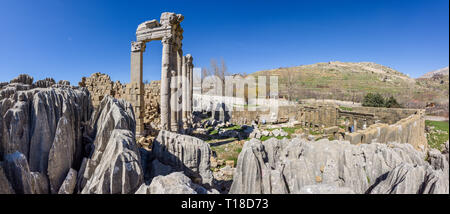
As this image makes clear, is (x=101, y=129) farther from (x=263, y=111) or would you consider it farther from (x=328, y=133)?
(x=263, y=111)

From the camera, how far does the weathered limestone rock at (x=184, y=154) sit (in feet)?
12.1

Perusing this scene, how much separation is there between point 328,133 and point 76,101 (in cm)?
1333

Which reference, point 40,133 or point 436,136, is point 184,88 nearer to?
point 40,133

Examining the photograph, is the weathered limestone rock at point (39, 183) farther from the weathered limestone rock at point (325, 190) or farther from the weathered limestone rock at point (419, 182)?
the weathered limestone rock at point (419, 182)

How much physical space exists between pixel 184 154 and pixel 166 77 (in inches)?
278

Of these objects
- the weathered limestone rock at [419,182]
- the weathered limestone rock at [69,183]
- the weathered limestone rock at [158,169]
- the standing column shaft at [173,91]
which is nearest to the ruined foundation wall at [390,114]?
the weathered limestone rock at [419,182]

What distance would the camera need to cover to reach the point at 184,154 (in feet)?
12.4

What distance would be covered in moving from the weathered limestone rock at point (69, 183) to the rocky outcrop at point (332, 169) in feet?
7.05

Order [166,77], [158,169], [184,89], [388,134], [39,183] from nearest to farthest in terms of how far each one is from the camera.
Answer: [39,183] < [158,169] < [388,134] < [166,77] < [184,89]

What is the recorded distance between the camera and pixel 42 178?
2107 mm

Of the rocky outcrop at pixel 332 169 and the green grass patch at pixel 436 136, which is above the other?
the rocky outcrop at pixel 332 169

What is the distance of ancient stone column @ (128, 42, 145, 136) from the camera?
9430 millimetres

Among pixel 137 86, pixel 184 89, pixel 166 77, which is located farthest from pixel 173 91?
pixel 184 89
